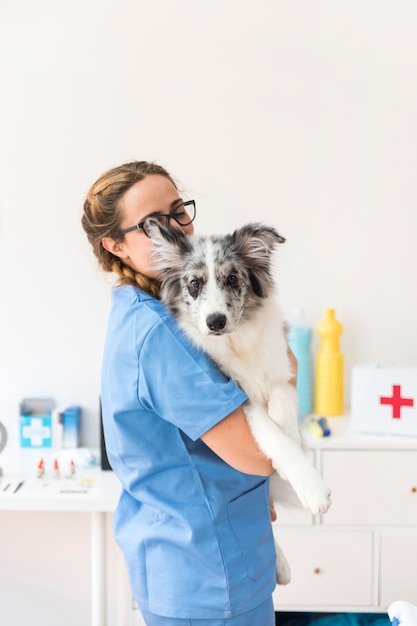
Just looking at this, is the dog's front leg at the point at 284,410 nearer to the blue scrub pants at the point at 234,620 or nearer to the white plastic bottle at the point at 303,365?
the blue scrub pants at the point at 234,620

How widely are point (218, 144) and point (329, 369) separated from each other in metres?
1.01

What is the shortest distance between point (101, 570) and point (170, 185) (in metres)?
1.57

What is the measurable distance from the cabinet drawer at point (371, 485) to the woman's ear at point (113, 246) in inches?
50.9

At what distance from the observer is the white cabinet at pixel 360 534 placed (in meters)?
2.45

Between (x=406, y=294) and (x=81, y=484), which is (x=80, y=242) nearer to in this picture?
(x=81, y=484)

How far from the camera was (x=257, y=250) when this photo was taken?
4.76 ft

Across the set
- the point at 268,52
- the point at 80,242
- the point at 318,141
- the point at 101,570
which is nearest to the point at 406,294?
the point at 318,141

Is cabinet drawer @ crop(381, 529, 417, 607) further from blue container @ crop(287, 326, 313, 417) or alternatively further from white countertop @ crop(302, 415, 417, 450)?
blue container @ crop(287, 326, 313, 417)

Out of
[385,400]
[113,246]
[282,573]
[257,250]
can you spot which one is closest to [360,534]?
[385,400]

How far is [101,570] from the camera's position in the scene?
246 cm

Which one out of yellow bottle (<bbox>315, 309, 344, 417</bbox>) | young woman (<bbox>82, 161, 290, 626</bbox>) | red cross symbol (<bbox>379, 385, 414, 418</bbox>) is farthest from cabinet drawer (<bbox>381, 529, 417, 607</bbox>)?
young woman (<bbox>82, 161, 290, 626</bbox>)

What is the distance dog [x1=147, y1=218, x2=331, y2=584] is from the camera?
135 centimetres

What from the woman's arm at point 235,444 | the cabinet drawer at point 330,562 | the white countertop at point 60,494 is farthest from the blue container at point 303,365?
the woman's arm at point 235,444

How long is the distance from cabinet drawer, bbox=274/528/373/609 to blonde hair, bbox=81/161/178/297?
135 centimetres
